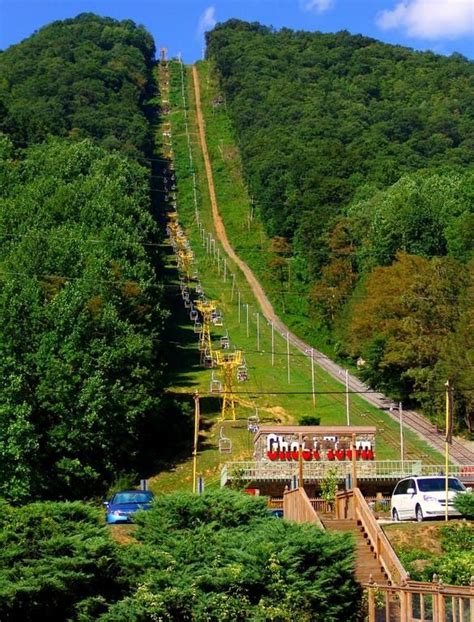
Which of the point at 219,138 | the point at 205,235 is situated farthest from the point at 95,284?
the point at 219,138

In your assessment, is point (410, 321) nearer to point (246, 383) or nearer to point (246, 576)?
point (246, 383)

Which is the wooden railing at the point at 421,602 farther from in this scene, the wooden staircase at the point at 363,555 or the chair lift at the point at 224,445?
the chair lift at the point at 224,445

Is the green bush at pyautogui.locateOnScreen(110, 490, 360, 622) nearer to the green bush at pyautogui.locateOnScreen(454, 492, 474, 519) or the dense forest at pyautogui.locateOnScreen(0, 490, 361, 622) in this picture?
the dense forest at pyautogui.locateOnScreen(0, 490, 361, 622)

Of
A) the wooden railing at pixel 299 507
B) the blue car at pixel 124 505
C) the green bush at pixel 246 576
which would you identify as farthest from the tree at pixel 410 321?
the green bush at pixel 246 576

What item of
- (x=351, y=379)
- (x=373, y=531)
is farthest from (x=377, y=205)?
(x=373, y=531)

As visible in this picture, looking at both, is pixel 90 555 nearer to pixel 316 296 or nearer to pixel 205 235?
pixel 316 296
